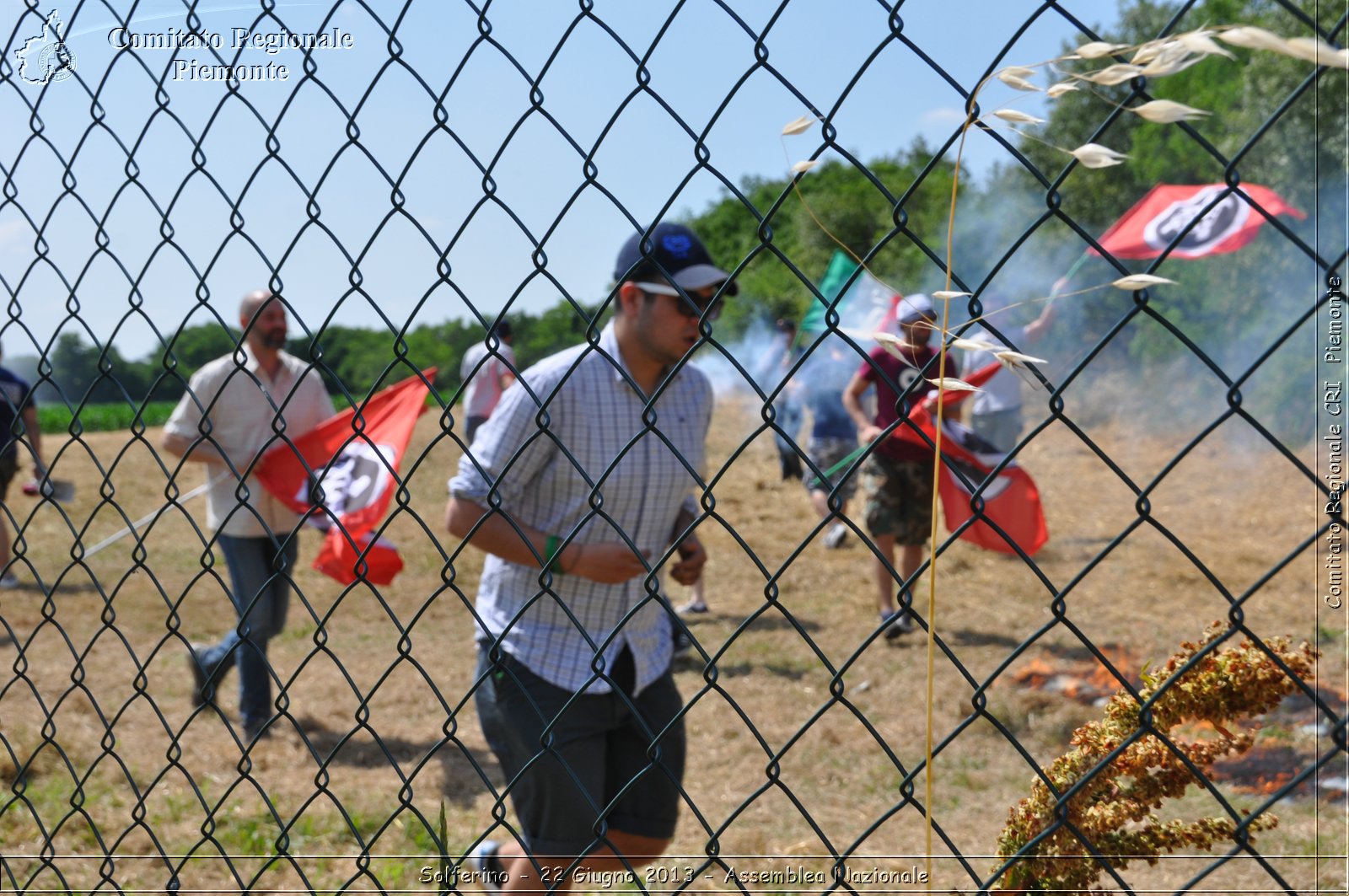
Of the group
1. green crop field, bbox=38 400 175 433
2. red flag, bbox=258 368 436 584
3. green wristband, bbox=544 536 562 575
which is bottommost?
green wristband, bbox=544 536 562 575

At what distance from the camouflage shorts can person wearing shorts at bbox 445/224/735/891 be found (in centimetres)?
323

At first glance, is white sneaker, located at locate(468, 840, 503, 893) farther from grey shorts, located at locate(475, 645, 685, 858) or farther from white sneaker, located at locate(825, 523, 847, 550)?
white sneaker, located at locate(825, 523, 847, 550)

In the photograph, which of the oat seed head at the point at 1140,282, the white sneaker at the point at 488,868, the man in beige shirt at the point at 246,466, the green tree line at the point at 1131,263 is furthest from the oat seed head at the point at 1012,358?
the man in beige shirt at the point at 246,466

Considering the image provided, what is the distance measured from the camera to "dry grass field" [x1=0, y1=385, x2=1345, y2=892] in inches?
95.9

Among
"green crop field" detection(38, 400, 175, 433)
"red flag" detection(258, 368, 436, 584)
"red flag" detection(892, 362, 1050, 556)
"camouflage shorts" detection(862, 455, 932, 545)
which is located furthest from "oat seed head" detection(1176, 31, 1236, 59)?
"green crop field" detection(38, 400, 175, 433)

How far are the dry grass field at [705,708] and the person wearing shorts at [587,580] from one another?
0.81ft

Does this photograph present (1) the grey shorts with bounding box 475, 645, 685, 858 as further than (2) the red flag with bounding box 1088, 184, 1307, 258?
No

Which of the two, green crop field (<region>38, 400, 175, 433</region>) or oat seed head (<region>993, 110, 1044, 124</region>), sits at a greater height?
green crop field (<region>38, 400, 175, 433</region>)

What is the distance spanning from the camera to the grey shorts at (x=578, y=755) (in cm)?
244

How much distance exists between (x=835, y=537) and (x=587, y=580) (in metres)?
6.62

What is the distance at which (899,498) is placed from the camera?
5.80 m

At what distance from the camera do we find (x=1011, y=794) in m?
4.33

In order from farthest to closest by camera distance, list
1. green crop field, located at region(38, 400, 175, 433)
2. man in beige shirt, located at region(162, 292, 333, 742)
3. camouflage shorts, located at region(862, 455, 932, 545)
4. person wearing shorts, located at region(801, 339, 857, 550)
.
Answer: green crop field, located at region(38, 400, 175, 433)
person wearing shorts, located at region(801, 339, 857, 550)
camouflage shorts, located at region(862, 455, 932, 545)
man in beige shirt, located at region(162, 292, 333, 742)

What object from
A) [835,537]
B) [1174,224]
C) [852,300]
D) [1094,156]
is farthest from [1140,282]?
[852,300]
